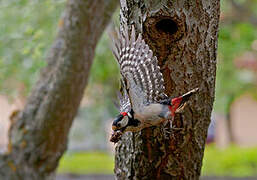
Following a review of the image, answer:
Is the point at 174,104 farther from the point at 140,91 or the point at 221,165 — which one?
the point at 221,165

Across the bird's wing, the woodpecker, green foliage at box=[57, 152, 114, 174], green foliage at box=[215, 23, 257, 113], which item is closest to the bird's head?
the woodpecker

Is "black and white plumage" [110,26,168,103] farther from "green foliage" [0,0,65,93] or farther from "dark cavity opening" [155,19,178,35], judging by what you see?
"green foliage" [0,0,65,93]

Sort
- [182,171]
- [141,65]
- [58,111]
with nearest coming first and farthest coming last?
[141,65], [182,171], [58,111]

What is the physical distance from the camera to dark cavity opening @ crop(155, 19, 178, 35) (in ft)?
7.05

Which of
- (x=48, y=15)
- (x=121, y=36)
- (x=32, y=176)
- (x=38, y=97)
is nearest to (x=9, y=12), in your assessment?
(x=48, y=15)

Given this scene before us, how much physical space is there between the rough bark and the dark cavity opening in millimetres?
1682

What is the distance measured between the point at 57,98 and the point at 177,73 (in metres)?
1.90

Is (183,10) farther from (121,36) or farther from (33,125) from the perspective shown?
(33,125)

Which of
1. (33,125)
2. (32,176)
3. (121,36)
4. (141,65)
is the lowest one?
(32,176)

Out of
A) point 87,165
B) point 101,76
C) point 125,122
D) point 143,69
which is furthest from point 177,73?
point 87,165

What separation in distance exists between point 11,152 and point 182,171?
229 centimetres

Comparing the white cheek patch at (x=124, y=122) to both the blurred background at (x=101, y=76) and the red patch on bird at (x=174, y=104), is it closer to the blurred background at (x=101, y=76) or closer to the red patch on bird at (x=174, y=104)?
the red patch on bird at (x=174, y=104)

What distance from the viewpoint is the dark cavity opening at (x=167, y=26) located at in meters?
2.15

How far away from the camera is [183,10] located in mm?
2131
